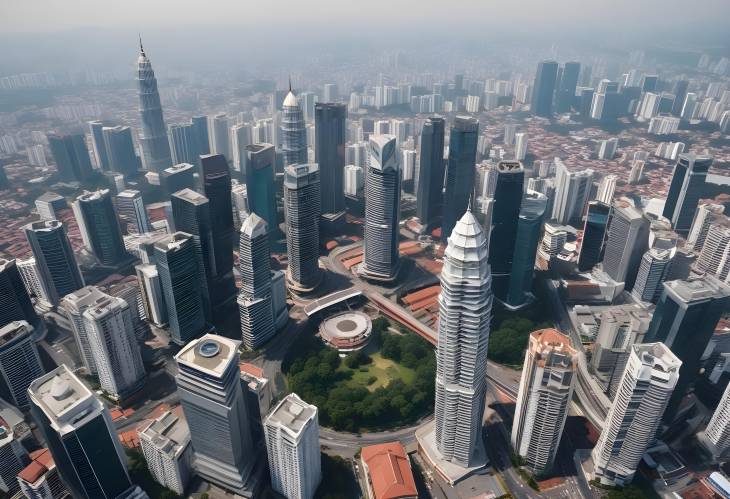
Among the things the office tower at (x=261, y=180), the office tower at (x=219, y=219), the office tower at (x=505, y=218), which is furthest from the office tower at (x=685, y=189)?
the office tower at (x=219, y=219)

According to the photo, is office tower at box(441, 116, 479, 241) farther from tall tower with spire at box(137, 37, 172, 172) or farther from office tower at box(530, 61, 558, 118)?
office tower at box(530, 61, 558, 118)

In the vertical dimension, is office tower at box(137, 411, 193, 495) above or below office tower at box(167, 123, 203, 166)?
below

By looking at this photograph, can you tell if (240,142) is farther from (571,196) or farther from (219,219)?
(571,196)

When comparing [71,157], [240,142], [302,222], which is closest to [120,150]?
[71,157]

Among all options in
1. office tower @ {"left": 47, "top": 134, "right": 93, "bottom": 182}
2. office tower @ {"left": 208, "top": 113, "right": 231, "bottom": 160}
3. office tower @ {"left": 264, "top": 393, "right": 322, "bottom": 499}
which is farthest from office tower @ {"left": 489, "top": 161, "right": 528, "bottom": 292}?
office tower @ {"left": 47, "top": 134, "right": 93, "bottom": 182}

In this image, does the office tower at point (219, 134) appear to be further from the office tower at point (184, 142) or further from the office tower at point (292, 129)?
the office tower at point (292, 129)

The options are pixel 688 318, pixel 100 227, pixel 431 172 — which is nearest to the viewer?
pixel 688 318

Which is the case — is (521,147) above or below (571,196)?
above
